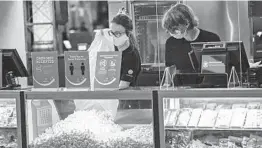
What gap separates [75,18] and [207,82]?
639cm

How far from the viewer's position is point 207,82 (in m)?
2.83

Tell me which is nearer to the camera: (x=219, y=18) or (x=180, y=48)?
(x=180, y=48)

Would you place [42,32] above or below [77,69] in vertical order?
above

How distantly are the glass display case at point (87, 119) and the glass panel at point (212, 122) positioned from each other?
0.14 meters

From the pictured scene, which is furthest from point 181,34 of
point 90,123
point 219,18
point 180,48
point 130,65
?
point 219,18

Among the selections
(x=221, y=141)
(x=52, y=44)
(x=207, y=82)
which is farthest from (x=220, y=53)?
(x=52, y=44)

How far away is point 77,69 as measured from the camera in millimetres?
3014

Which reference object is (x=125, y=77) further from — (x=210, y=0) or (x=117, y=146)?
(x=210, y=0)

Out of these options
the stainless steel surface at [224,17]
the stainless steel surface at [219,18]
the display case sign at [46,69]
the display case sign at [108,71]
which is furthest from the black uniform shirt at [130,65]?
the stainless steel surface at [224,17]

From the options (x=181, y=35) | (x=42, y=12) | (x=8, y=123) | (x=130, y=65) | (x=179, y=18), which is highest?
(x=42, y=12)

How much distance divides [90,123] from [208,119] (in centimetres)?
76

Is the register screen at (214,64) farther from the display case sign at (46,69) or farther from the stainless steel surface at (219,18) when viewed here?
the stainless steel surface at (219,18)

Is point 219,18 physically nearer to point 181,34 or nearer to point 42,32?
point 181,34

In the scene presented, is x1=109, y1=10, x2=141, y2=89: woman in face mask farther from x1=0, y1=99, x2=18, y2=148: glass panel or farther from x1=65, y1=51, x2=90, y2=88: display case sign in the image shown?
x1=0, y1=99, x2=18, y2=148: glass panel
